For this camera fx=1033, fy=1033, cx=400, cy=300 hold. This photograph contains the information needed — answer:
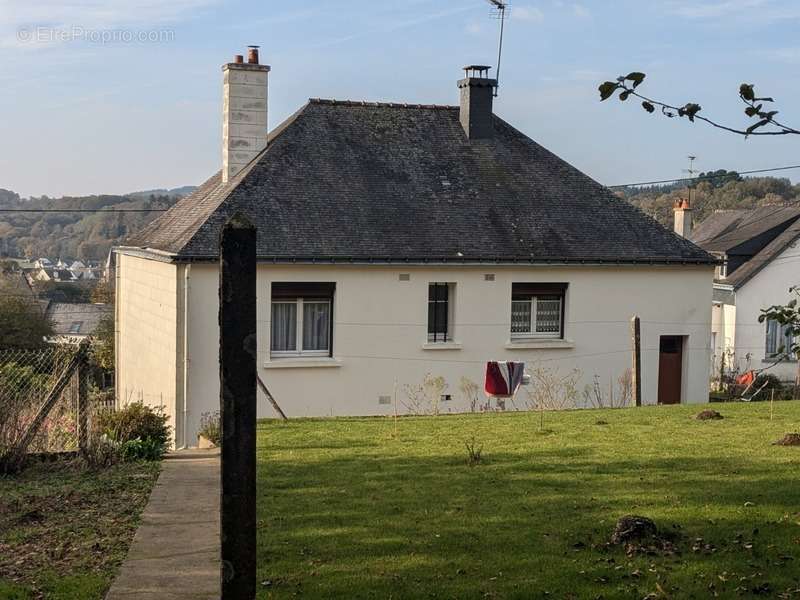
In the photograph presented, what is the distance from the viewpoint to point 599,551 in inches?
295

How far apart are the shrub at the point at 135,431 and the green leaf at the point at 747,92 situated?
8670 millimetres

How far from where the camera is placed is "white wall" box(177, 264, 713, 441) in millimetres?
20891

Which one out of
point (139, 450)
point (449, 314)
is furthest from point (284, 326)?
point (139, 450)

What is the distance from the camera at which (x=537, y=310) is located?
23.7 meters

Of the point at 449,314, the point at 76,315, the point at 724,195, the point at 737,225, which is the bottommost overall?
the point at 76,315

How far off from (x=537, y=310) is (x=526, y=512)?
15200mm

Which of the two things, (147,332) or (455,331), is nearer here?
(455,331)

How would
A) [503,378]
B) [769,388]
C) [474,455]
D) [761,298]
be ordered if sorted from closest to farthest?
[474,455] → [503,378] → [769,388] → [761,298]

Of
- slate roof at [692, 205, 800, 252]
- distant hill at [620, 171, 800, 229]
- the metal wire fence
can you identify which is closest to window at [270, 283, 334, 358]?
the metal wire fence

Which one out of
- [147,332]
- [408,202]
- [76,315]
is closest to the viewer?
[147,332]

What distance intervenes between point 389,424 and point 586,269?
32.3 feet

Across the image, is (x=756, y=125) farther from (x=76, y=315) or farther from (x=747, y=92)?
(x=76, y=315)

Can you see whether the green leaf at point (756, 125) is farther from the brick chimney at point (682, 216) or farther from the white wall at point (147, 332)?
the brick chimney at point (682, 216)

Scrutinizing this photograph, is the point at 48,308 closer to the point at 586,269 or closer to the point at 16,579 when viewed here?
the point at 586,269
